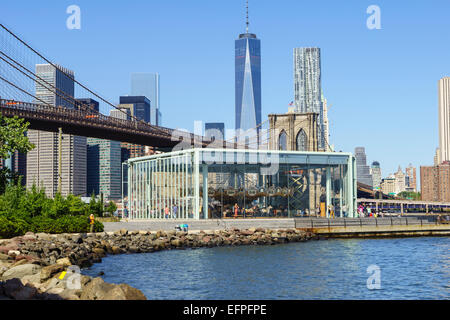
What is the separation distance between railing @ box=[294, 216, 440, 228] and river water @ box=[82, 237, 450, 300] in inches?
226

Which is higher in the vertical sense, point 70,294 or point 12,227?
point 12,227

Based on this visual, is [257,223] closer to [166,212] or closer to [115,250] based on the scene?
[166,212]

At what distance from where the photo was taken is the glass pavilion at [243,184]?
4719 cm

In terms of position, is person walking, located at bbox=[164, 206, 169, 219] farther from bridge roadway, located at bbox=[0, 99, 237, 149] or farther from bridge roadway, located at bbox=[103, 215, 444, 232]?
bridge roadway, located at bbox=[0, 99, 237, 149]

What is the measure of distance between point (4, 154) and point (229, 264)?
68.7ft

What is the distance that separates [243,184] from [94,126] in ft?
103

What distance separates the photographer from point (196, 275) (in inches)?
1008

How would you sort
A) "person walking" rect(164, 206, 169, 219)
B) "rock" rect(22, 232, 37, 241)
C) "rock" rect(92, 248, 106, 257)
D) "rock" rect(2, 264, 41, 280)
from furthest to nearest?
"person walking" rect(164, 206, 169, 219), "rock" rect(92, 248, 106, 257), "rock" rect(22, 232, 37, 241), "rock" rect(2, 264, 41, 280)

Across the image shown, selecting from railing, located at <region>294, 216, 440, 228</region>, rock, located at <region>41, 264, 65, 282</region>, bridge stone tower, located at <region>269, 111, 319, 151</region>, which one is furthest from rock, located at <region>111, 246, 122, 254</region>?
bridge stone tower, located at <region>269, 111, 319, 151</region>

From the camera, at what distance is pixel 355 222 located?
45.8 m

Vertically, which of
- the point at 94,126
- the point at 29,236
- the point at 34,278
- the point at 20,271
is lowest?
the point at 34,278

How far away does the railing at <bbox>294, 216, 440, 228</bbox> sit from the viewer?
44.6 meters

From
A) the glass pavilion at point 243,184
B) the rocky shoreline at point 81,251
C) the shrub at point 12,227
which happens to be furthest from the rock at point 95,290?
the glass pavilion at point 243,184

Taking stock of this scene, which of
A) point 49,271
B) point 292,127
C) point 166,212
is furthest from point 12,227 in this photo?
point 292,127
